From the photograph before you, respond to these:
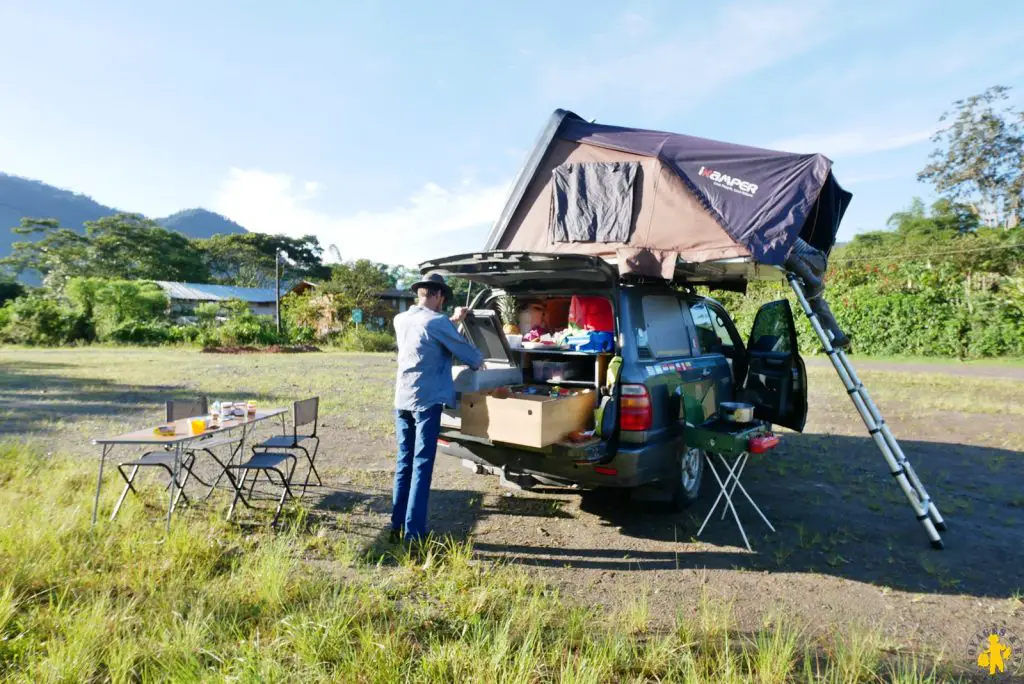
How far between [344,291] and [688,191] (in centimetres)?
2940

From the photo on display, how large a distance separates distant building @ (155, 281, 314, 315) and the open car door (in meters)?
42.0

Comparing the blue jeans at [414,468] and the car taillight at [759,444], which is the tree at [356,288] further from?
the car taillight at [759,444]

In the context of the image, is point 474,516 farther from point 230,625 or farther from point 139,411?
point 139,411

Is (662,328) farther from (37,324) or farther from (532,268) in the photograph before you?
(37,324)

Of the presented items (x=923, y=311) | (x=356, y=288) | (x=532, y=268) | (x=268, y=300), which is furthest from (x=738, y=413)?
(x=268, y=300)

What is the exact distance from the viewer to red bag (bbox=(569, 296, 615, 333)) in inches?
196

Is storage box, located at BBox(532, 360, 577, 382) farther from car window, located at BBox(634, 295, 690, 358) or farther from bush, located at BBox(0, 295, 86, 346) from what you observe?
bush, located at BBox(0, 295, 86, 346)

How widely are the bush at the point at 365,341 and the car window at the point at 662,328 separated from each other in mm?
24973

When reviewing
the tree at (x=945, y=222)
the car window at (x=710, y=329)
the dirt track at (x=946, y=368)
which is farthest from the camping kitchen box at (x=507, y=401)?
the tree at (x=945, y=222)

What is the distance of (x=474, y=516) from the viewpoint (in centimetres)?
489

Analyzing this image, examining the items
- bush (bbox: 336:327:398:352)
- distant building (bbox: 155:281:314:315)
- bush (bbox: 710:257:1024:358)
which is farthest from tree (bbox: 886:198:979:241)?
distant building (bbox: 155:281:314:315)

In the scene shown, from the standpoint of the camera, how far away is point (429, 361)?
412 centimetres

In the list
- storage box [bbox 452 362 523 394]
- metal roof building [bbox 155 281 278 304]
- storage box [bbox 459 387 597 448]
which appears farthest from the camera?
metal roof building [bbox 155 281 278 304]

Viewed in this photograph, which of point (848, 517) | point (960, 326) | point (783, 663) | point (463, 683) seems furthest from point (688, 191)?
point (960, 326)
